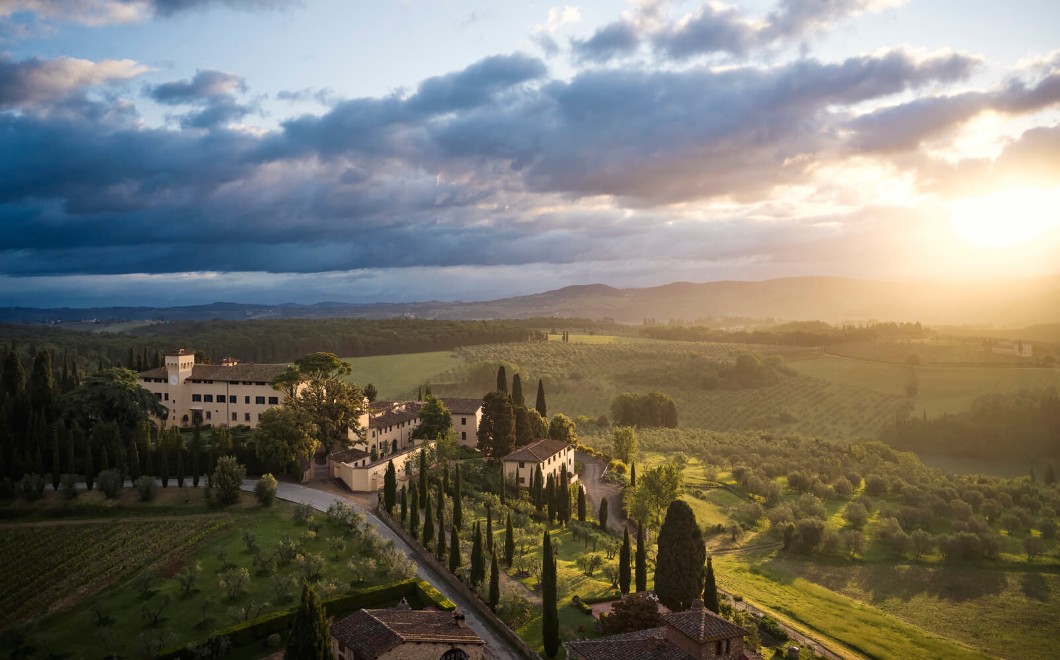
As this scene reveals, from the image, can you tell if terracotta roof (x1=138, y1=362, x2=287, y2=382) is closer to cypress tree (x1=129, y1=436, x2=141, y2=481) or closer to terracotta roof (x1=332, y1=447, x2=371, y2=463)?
terracotta roof (x1=332, y1=447, x2=371, y2=463)

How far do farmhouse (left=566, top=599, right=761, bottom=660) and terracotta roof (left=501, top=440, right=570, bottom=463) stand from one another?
26.9 meters

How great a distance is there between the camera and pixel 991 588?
45438mm

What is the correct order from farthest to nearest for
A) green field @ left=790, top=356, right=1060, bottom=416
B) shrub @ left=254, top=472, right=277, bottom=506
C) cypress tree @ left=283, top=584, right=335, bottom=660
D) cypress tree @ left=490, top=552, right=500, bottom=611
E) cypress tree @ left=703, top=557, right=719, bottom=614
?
1. green field @ left=790, top=356, right=1060, bottom=416
2. shrub @ left=254, top=472, right=277, bottom=506
3. cypress tree @ left=490, top=552, right=500, bottom=611
4. cypress tree @ left=703, top=557, right=719, bottom=614
5. cypress tree @ left=283, top=584, right=335, bottom=660

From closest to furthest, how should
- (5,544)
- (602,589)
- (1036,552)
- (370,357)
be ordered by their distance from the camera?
(602,589) → (5,544) → (1036,552) → (370,357)

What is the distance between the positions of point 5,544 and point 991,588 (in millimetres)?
61911

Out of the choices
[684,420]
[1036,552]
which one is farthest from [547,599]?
[684,420]

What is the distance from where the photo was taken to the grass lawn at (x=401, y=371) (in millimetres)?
99875

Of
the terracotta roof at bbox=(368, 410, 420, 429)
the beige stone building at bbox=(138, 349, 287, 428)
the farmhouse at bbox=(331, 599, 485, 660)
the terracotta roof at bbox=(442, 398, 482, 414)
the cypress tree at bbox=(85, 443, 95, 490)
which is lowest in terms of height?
the farmhouse at bbox=(331, 599, 485, 660)

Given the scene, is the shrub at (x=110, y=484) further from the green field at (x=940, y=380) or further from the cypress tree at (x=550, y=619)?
the green field at (x=940, y=380)

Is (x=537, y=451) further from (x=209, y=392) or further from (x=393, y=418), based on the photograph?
(x=209, y=392)

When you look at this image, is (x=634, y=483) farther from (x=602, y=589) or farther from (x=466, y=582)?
(x=466, y=582)

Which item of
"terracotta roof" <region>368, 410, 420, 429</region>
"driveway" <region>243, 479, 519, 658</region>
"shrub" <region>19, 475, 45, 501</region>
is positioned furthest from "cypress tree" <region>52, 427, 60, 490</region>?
"terracotta roof" <region>368, 410, 420, 429</region>

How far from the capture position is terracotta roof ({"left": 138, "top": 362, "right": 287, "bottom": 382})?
61.1 m

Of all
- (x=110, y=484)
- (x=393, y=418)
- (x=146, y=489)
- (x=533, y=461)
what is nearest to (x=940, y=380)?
(x=533, y=461)
